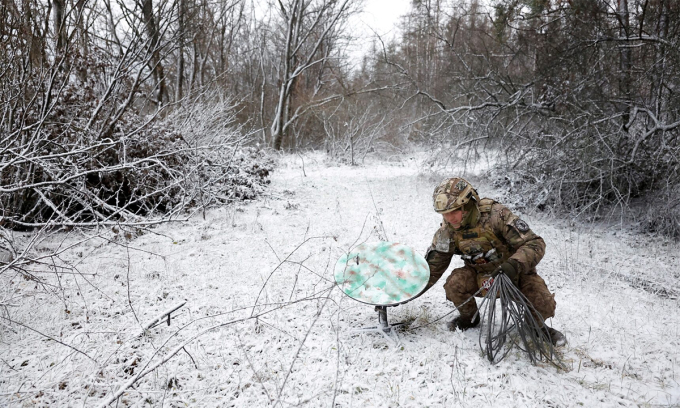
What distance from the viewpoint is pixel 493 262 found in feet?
8.88

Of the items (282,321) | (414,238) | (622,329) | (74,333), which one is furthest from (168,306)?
(622,329)

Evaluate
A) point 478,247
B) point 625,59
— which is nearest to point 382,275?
point 478,247

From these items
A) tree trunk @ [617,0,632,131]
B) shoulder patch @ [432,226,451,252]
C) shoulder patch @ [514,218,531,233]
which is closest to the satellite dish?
shoulder patch @ [432,226,451,252]

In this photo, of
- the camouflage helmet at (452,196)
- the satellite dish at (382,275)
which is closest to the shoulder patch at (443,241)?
the satellite dish at (382,275)

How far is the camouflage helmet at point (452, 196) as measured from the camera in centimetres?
252

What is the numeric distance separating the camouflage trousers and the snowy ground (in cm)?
25

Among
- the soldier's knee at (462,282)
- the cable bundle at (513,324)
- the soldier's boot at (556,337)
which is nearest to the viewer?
the cable bundle at (513,324)

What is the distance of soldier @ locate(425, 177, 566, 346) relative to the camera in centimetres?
248

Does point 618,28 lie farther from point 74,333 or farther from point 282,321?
point 74,333

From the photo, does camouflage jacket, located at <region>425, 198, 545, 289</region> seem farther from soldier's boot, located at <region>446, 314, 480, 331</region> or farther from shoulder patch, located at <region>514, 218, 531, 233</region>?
soldier's boot, located at <region>446, 314, 480, 331</region>

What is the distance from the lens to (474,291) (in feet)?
9.12

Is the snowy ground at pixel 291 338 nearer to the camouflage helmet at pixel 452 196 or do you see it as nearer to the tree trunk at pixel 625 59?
the camouflage helmet at pixel 452 196

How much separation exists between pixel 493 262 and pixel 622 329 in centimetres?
122

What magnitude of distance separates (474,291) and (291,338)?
1406 mm
